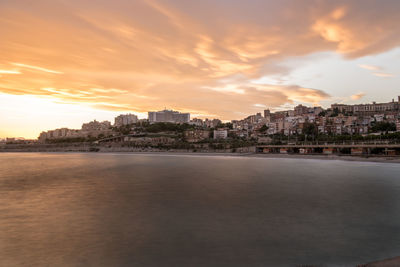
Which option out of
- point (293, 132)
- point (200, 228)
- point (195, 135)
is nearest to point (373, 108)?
point (293, 132)

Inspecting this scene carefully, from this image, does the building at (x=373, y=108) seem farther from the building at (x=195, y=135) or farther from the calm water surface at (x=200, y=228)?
the calm water surface at (x=200, y=228)

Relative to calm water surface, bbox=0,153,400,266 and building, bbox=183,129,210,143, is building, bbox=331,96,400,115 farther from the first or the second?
calm water surface, bbox=0,153,400,266

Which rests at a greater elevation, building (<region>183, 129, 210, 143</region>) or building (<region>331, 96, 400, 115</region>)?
building (<region>331, 96, 400, 115</region>)

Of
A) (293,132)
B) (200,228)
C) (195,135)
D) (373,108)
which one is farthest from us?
(373,108)

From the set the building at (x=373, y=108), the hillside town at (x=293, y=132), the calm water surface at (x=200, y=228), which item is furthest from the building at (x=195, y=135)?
the calm water surface at (x=200, y=228)

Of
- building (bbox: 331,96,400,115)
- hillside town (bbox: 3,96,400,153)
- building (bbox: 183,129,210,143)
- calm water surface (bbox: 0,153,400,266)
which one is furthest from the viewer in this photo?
building (bbox: 331,96,400,115)

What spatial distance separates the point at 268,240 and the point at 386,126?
333 ft

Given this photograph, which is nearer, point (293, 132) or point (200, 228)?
point (200, 228)

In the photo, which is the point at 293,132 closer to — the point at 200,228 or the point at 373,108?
the point at 373,108

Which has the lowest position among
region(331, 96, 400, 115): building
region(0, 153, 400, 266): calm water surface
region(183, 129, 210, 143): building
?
region(0, 153, 400, 266): calm water surface

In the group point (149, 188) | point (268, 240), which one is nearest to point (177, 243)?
point (268, 240)

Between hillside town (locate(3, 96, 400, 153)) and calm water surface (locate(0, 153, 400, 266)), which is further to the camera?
hillside town (locate(3, 96, 400, 153))

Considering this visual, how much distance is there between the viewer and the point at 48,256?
850 centimetres

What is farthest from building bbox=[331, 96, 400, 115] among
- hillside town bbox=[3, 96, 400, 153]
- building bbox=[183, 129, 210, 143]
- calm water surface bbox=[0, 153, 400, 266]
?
calm water surface bbox=[0, 153, 400, 266]
